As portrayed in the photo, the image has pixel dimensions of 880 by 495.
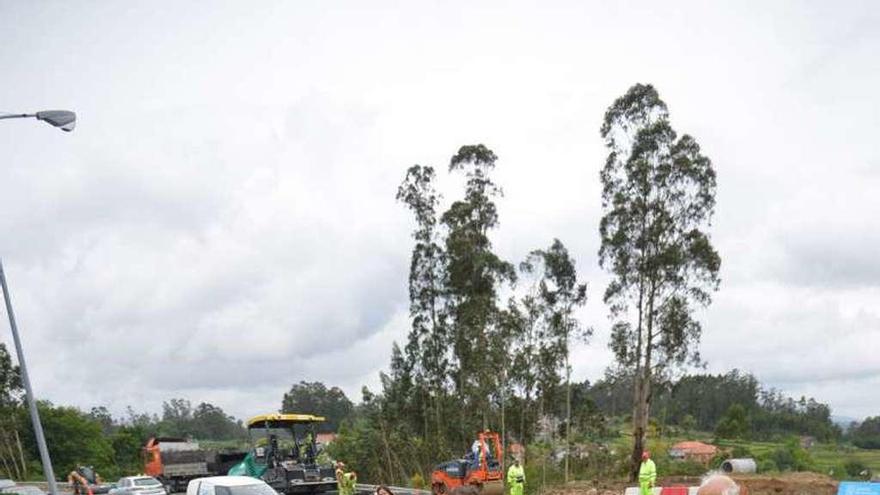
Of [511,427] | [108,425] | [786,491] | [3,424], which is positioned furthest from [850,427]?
[108,425]

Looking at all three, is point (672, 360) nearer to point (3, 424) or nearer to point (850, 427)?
point (3, 424)

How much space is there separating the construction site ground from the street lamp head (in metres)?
21.0

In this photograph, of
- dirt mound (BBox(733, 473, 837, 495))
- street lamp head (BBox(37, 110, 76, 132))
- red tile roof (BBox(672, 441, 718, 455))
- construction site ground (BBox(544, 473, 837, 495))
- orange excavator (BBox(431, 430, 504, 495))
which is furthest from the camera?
red tile roof (BBox(672, 441, 718, 455))

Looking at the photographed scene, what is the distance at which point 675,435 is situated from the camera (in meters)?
91.6

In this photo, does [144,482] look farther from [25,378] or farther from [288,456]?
[25,378]

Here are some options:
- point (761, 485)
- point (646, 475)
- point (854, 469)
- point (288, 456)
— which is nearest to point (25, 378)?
point (288, 456)

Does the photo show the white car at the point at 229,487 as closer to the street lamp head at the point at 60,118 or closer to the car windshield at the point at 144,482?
the street lamp head at the point at 60,118

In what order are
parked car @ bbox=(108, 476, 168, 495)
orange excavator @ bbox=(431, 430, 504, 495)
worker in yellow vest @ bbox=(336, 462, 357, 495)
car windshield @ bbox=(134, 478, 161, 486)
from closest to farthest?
1. worker in yellow vest @ bbox=(336, 462, 357, 495)
2. orange excavator @ bbox=(431, 430, 504, 495)
3. parked car @ bbox=(108, 476, 168, 495)
4. car windshield @ bbox=(134, 478, 161, 486)

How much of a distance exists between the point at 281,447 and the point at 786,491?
55.0 feet

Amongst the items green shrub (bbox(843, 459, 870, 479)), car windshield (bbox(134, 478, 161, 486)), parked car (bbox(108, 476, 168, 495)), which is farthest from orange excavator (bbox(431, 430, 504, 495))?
green shrub (bbox(843, 459, 870, 479))

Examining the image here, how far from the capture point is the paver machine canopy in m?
28.9

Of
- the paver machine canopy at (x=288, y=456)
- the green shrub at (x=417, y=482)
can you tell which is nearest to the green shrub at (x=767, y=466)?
the green shrub at (x=417, y=482)

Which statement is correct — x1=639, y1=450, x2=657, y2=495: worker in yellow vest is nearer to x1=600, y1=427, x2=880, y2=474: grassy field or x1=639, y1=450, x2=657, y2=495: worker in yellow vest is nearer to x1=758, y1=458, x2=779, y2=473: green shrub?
x1=758, y1=458, x2=779, y2=473: green shrub

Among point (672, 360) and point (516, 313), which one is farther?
point (516, 313)
